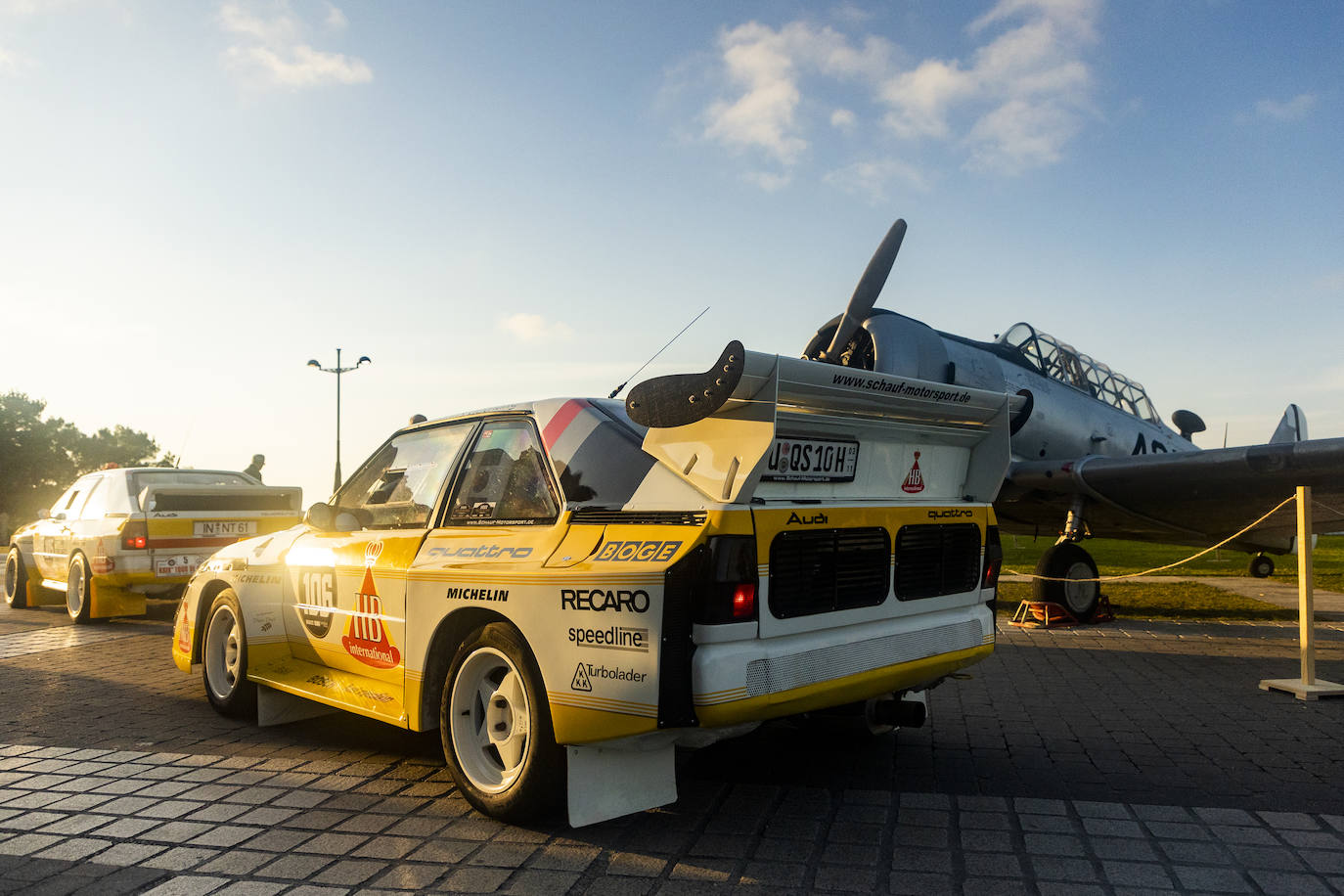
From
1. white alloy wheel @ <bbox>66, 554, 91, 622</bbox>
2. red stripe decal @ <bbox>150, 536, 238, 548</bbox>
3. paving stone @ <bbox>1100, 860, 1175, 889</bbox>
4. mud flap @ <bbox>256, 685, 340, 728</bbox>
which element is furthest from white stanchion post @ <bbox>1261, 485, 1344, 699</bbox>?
white alloy wheel @ <bbox>66, 554, 91, 622</bbox>

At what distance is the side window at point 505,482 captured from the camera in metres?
4.07

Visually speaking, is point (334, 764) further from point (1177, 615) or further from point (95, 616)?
point (1177, 615)

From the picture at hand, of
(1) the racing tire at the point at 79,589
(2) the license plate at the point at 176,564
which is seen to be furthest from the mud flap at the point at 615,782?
(1) the racing tire at the point at 79,589

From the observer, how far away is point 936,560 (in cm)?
435

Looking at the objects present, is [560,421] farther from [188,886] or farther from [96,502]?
[96,502]

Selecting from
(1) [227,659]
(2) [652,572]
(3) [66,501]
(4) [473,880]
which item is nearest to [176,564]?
(3) [66,501]

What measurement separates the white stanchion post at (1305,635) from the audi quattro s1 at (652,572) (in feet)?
11.7

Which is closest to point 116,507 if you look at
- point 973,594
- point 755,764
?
point 755,764

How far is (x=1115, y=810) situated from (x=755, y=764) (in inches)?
65.5

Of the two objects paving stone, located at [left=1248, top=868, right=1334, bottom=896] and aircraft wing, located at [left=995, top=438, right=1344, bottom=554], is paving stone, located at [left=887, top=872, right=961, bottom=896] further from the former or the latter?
aircraft wing, located at [left=995, top=438, right=1344, bottom=554]

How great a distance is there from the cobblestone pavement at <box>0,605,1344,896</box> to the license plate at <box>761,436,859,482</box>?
4.60ft

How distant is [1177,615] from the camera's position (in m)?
12.0

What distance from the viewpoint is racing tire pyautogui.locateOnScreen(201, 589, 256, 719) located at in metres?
5.71

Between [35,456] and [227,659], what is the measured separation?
2604 inches
